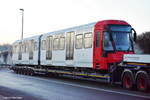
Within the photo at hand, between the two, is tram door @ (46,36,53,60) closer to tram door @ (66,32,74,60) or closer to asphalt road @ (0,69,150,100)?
tram door @ (66,32,74,60)

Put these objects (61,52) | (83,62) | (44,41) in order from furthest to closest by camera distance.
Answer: (44,41) → (61,52) → (83,62)

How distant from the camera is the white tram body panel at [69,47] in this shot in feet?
74.3

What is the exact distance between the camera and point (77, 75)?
81.2 feet

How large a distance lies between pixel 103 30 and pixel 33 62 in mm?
14747

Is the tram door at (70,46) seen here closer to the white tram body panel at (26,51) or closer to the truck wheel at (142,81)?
the white tram body panel at (26,51)

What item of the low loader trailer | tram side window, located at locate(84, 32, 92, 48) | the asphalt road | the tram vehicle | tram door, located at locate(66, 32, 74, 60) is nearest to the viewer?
the asphalt road

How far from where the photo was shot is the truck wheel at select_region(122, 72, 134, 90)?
18.2m

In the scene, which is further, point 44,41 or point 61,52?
point 44,41

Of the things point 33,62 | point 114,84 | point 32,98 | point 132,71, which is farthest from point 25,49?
point 32,98

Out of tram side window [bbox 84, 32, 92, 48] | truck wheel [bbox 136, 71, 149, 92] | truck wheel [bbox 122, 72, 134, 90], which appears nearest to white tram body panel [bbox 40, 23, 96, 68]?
tram side window [bbox 84, 32, 92, 48]

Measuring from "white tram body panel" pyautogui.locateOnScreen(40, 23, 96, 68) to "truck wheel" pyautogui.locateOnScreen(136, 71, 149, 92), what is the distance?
4.96 meters

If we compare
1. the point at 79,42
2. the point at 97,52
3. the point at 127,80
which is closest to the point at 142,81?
the point at 127,80

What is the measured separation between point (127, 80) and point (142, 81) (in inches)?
56.8

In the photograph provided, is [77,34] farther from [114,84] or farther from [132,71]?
[132,71]
